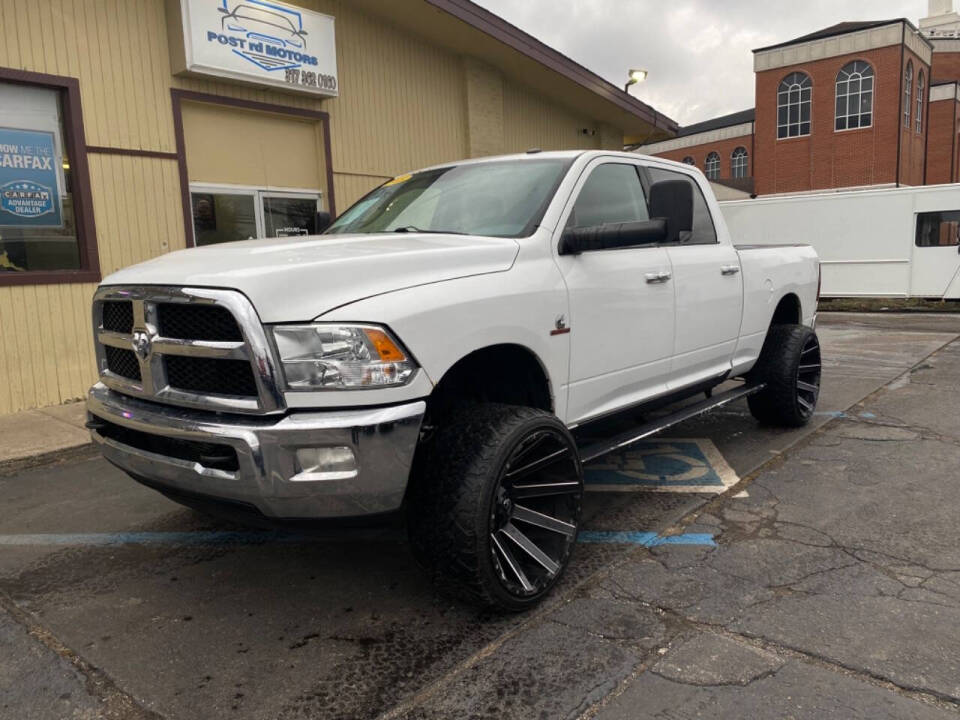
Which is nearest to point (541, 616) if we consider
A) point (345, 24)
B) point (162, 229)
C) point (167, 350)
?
point (167, 350)

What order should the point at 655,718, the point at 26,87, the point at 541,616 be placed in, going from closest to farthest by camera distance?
the point at 655,718 < the point at 541,616 < the point at 26,87

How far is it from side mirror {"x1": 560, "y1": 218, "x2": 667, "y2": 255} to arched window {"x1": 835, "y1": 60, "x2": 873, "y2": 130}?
37038 millimetres

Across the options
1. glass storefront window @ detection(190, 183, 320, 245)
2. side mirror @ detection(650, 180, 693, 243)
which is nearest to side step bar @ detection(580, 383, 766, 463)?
side mirror @ detection(650, 180, 693, 243)

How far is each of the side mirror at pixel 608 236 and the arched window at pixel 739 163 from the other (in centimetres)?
5212

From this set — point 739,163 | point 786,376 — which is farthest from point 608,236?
point 739,163

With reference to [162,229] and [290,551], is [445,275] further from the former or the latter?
[162,229]

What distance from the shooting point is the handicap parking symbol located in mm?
4707

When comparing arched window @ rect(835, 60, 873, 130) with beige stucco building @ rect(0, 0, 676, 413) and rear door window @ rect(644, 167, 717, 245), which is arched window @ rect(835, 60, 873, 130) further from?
rear door window @ rect(644, 167, 717, 245)

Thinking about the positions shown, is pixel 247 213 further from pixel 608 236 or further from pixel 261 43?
pixel 608 236

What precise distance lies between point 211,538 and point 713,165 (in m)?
55.5

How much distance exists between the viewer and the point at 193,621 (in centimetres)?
315

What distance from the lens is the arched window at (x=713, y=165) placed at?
53.7 meters

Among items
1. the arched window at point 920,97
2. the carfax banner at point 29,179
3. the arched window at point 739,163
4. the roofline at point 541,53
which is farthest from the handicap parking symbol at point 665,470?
the arched window at point 739,163

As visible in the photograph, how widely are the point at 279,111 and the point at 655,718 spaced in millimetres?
8578
